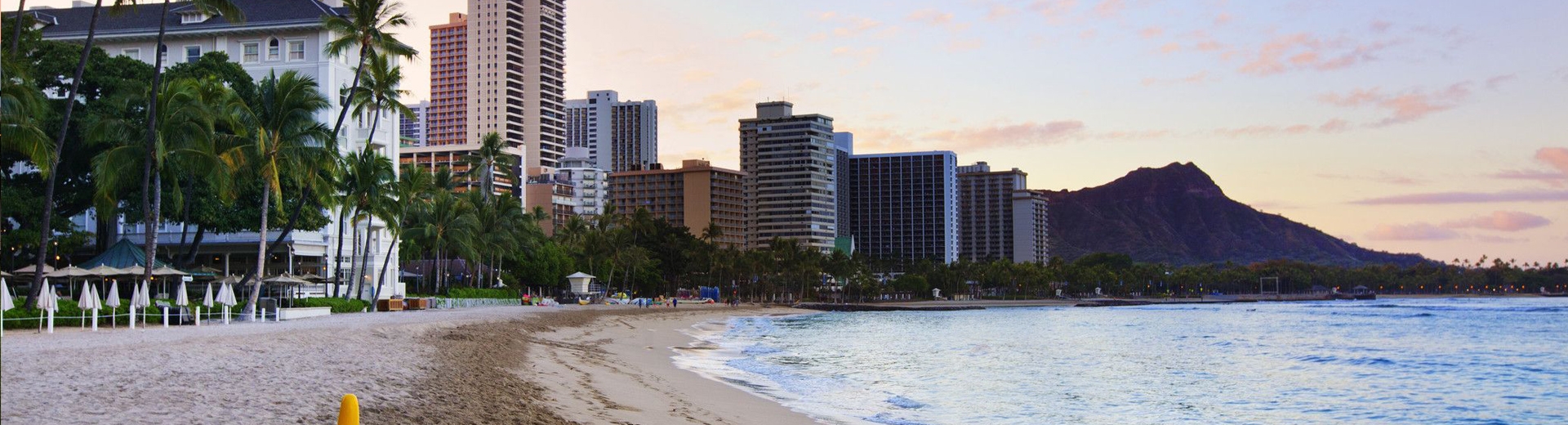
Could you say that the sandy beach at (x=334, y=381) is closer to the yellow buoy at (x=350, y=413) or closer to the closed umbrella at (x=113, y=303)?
the closed umbrella at (x=113, y=303)

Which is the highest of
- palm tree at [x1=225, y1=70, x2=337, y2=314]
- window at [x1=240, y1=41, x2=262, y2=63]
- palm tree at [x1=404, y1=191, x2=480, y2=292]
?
window at [x1=240, y1=41, x2=262, y2=63]

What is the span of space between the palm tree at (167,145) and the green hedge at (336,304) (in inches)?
330

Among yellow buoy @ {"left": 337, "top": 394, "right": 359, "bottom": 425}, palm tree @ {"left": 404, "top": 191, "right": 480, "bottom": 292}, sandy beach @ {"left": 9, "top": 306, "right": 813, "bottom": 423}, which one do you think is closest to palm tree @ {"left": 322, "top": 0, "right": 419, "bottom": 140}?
sandy beach @ {"left": 9, "top": 306, "right": 813, "bottom": 423}

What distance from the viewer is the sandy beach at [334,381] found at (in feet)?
38.5

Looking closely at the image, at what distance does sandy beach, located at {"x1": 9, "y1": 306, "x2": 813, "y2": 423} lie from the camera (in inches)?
462

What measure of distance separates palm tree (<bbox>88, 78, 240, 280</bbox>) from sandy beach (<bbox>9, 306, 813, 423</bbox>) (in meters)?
6.83

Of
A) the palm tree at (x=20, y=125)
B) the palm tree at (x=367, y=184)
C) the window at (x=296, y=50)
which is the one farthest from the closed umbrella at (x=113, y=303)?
the window at (x=296, y=50)

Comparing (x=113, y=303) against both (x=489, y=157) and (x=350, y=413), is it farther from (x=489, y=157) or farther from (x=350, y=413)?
(x=489, y=157)

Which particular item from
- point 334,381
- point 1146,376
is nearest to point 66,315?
point 334,381

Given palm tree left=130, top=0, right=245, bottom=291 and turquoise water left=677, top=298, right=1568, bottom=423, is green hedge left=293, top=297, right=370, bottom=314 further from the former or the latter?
turquoise water left=677, top=298, right=1568, bottom=423

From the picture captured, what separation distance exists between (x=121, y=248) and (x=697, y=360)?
18350 mm

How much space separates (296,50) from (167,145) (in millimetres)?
30345

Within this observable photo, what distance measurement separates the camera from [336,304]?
45.8 metres

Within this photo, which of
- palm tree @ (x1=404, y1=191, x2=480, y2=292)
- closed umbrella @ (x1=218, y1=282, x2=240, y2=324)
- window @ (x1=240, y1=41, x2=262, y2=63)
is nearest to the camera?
closed umbrella @ (x1=218, y1=282, x2=240, y2=324)
